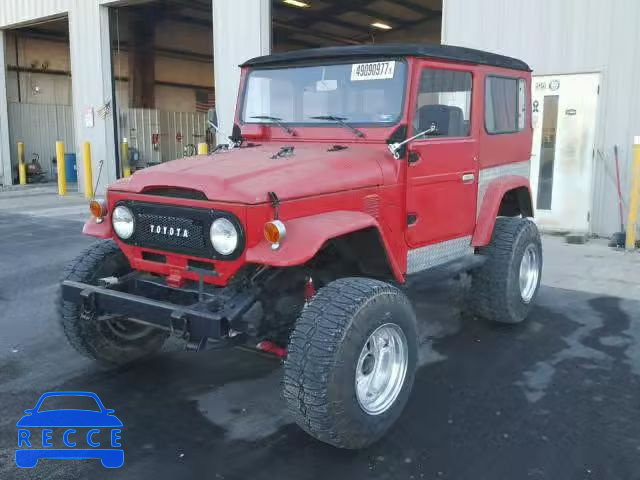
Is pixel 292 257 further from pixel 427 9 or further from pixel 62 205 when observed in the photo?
pixel 427 9

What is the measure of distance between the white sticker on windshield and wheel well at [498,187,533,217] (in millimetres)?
1957

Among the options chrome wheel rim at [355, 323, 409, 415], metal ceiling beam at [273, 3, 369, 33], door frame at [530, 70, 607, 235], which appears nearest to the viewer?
chrome wheel rim at [355, 323, 409, 415]

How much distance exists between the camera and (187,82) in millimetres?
23781

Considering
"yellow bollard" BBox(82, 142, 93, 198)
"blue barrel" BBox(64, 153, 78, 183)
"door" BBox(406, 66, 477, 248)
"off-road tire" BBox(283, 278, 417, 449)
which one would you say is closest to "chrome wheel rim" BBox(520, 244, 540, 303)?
"door" BBox(406, 66, 477, 248)

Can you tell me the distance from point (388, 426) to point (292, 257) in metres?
1.06

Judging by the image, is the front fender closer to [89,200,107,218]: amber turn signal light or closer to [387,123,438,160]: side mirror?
[89,200,107,218]: amber turn signal light

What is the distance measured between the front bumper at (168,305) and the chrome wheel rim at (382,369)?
2.26 feet

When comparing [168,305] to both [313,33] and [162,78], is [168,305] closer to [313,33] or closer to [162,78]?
[313,33]

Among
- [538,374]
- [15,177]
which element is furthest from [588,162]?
[15,177]

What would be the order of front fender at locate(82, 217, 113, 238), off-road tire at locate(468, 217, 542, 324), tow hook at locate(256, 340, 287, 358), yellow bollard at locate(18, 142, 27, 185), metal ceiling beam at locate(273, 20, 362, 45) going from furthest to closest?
1. metal ceiling beam at locate(273, 20, 362, 45)
2. yellow bollard at locate(18, 142, 27, 185)
3. off-road tire at locate(468, 217, 542, 324)
4. front fender at locate(82, 217, 113, 238)
5. tow hook at locate(256, 340, 287, 358)

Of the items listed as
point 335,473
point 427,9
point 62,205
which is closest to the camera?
point 335,473

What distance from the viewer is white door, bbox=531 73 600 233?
343 inches

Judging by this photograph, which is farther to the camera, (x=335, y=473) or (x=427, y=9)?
(x=427, y=9)

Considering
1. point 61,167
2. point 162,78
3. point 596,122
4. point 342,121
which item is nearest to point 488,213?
point 342,121
